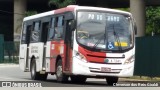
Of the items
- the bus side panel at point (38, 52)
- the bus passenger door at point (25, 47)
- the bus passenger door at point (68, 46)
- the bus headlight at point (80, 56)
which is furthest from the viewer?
the bus passenger door at point (25, 47)

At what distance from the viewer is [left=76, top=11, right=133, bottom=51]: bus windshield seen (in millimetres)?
21531

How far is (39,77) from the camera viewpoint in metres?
26.8

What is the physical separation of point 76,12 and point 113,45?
79.0 inches

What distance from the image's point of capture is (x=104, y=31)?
71.3 ft

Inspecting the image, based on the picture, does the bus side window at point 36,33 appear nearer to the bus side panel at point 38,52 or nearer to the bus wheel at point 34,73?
the bus side panel at point 38,52

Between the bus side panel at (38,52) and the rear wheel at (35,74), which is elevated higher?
the bus side panel at (38,52)

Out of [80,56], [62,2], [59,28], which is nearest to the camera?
[80,56]

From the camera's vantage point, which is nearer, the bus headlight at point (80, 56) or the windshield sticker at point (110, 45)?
the bus headlight at point (80, 56)

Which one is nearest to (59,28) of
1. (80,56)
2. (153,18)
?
(80,56)

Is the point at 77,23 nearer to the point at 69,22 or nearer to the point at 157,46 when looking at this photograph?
the point at 69,22

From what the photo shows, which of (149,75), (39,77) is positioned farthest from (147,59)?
(39,77)

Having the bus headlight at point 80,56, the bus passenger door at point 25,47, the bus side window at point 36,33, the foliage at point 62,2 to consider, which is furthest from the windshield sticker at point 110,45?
the foliage at point 62,2

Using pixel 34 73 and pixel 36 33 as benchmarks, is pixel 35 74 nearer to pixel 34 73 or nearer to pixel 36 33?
pixel 34 73

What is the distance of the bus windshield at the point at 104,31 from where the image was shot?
21.5m
